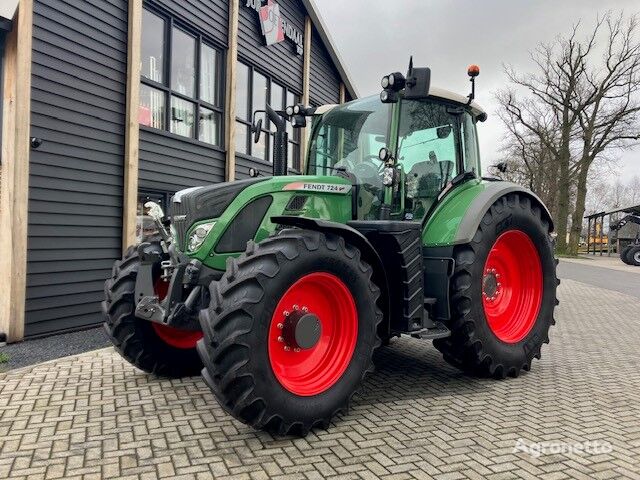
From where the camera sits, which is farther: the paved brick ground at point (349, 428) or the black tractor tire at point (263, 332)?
the black tractor tire at point (263, 332)

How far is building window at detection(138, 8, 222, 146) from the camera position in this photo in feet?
25.3

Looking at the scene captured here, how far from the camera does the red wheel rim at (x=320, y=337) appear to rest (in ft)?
10.3

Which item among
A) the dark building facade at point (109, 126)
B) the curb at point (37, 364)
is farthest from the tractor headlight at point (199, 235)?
the dark building facade at point (109, 126)

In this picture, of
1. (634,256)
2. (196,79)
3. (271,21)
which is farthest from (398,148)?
(634,256)

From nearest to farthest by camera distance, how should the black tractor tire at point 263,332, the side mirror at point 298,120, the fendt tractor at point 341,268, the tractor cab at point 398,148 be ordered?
the black tractor tire at point 263,332 → the fendt tractor at point 341,268 → the tractor cab at point 398,148 → the side mirror at point 298,120

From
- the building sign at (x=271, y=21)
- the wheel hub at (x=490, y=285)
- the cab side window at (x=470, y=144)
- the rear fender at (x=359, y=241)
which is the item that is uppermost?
the building sign at (x=271, y=21)

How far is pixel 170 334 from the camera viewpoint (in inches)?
165

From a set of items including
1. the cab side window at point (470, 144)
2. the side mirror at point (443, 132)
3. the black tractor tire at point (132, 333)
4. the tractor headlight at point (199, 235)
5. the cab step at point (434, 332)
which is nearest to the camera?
the tractor headlight at point (199, 235)

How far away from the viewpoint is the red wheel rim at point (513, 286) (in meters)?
4.54

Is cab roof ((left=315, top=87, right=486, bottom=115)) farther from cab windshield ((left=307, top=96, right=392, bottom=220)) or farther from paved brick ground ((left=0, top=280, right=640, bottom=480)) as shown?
paved brick ground ((left=0, top=280, right=640, bottom=480))

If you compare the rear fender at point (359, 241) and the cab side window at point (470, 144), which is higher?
the cab side window at point (470, 144)

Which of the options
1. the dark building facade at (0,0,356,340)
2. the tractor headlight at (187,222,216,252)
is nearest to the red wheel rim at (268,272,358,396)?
the tractor headlight at (187,222,216,252)

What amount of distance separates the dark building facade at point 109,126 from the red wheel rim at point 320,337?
382 centimetres

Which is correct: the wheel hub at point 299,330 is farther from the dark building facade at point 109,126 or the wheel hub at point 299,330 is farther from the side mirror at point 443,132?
the dark building facade at point 109,126
